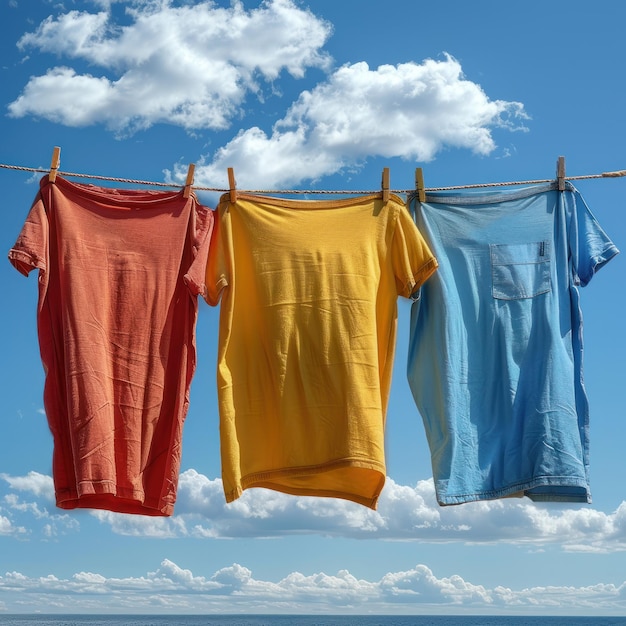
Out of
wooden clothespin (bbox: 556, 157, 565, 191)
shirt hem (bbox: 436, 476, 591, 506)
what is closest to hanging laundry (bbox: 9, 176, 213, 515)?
shirt hem (bbox: 436, 476, 591, 506)

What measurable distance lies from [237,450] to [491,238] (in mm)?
1874

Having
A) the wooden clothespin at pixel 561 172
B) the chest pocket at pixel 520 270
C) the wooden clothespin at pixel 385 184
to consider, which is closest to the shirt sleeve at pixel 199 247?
the wooden clothespin at pixel 385 184

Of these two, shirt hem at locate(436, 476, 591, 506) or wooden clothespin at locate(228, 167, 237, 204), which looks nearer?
shirt hem at locate(436, 476, 591, 506)

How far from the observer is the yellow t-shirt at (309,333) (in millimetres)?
4758

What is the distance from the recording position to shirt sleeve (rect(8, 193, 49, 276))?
4.84 metres

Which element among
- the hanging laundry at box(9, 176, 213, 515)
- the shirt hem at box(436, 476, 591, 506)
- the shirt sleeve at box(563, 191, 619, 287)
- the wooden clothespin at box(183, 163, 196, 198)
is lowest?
the shirt hem at box(436, 476, 591, 506)

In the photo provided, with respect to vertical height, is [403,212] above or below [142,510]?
above

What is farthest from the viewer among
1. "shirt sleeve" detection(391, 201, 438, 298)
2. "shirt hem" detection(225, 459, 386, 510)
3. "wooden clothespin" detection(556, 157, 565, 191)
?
"wooden clothespin" detection(556, 157, 565, 191)

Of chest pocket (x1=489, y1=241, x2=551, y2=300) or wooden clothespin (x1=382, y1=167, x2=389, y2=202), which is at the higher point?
wooden clothespin (x1=382, y1=167, x2=389, y2=202)

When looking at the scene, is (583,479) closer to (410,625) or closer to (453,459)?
(453,459)

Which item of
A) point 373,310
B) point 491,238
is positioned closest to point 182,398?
point 373,310

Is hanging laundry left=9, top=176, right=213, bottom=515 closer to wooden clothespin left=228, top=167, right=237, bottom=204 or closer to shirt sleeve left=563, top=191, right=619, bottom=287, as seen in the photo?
wooden clothespin left=228, top=167, right=237, bottom=204

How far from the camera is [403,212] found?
205 inches

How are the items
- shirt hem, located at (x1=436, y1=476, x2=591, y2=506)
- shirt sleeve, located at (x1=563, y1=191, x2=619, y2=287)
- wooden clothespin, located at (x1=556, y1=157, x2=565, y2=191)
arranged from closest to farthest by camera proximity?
shirt hem, located at (x1=436, y1=476, x2=591, y2=506) < shirt sleeve, located at (x1=563, y1=191, x2=619, y2=287) < wooden clothespin, located at (x1=556, y1=157, x2=565, y2=191)
